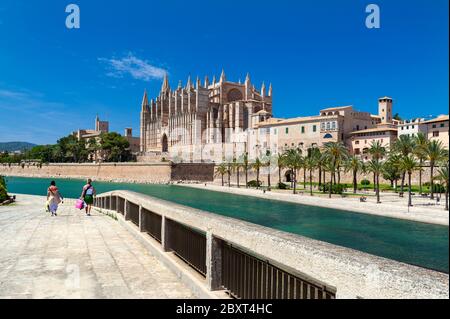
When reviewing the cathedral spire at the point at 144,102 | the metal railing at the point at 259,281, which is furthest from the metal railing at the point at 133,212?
the cathedral spire at the point at 144,102

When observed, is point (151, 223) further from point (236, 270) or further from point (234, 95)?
point (234, 95)

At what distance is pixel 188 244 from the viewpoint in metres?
5.82

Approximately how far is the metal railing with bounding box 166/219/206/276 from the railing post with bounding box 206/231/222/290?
0.48 metres

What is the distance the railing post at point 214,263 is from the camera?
4.57 meters

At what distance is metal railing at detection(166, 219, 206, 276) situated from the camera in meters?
5.26

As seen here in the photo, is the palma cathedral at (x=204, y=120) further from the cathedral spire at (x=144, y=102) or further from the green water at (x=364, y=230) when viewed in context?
the green water at (x=364, y=230)

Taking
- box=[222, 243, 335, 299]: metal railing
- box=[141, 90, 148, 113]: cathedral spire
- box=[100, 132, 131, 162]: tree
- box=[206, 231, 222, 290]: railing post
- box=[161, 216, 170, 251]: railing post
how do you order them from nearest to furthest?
box=[222, 243, 335, 299]: metal railing < box=[206, 231, 222, 290]: railing post < box=[161, 216, 170, 251]: railing post < box=[100, 132, 131, 162]: tree < box=[141, 90, 148, 113]: cathedral spire

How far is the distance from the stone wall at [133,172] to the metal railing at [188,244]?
7555cm

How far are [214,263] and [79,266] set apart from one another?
2660 millimetres

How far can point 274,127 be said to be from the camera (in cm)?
7538

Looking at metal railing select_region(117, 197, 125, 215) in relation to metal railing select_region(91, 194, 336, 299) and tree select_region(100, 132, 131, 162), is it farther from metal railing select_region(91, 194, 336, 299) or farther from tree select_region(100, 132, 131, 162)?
tree select_region(100, 132, 131, 162)

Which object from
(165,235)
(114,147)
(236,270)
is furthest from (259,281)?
(114,147)

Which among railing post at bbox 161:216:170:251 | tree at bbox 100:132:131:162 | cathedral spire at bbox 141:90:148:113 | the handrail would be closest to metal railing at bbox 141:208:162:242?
railing post at bbox 161:216:170:251
